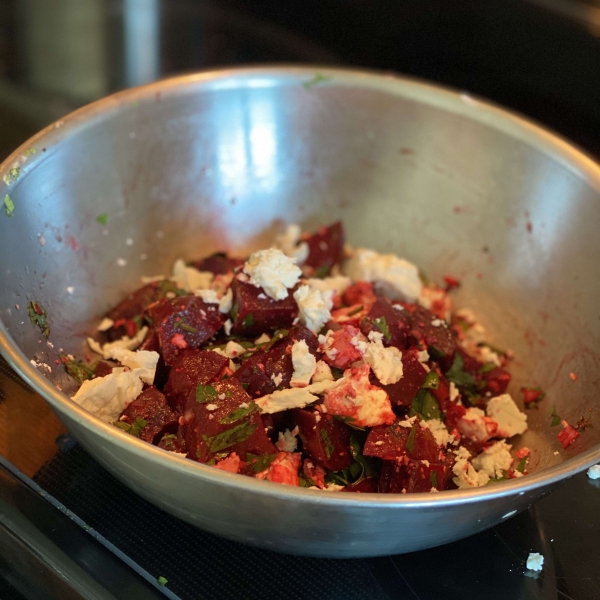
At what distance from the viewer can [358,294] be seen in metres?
1.59

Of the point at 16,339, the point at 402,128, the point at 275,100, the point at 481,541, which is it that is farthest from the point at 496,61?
the point at 16,339

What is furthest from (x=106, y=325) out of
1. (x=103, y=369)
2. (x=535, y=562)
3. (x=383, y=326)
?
(x=535, y=562)

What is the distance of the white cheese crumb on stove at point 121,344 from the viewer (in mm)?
1414

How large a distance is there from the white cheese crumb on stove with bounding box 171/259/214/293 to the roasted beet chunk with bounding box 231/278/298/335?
8.7 inches

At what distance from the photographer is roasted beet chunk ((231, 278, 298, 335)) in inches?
53.9

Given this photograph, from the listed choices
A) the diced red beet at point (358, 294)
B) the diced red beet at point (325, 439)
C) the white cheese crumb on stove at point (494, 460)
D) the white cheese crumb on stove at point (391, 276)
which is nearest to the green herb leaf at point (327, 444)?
the diced red beet at point (325, 439)

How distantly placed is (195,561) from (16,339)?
0.51 meters

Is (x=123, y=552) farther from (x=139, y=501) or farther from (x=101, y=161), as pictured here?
(x=101, y=161)

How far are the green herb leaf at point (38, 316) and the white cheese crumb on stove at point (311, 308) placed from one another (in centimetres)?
52

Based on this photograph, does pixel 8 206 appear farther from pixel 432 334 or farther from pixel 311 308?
pixel 432 334

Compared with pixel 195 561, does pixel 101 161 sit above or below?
above

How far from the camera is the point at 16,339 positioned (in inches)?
45.7

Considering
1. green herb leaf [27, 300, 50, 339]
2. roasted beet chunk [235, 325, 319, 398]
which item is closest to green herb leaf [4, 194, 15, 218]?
green herb leaf [27, 300, 50, 339]

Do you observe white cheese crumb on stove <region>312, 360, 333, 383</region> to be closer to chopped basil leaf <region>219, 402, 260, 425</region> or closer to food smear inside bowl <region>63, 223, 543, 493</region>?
food smear inside bowl <region>63, 223, 543, 493</region>
